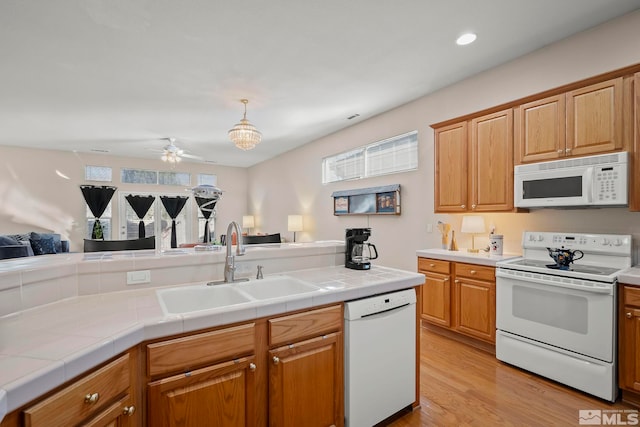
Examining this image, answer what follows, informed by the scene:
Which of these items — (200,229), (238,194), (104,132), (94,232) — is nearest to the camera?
(104,132)

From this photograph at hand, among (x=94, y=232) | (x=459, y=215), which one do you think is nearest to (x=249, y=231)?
(x=94, y=232)

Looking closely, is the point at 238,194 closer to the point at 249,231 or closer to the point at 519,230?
the point at 249,231


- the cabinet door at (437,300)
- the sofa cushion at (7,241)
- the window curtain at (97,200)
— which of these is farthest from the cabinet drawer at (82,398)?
the window curtain at (97,200)

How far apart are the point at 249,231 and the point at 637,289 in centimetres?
788

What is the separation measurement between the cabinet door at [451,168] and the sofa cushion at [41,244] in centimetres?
679

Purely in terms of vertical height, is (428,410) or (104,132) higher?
(104,132)

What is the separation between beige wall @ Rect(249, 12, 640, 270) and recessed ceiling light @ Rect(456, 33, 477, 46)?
70cm

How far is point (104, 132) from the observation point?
205 inches

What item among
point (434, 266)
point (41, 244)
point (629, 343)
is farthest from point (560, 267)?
point (41, 244)

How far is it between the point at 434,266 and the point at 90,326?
2.90 m

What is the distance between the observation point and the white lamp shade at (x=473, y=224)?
10.1 ft

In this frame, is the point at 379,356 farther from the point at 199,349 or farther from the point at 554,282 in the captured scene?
the point at 554,282

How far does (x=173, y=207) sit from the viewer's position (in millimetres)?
7805

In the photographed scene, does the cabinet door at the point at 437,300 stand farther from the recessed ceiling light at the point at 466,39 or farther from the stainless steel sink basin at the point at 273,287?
the recessed ceiling light at the point at 466,39
